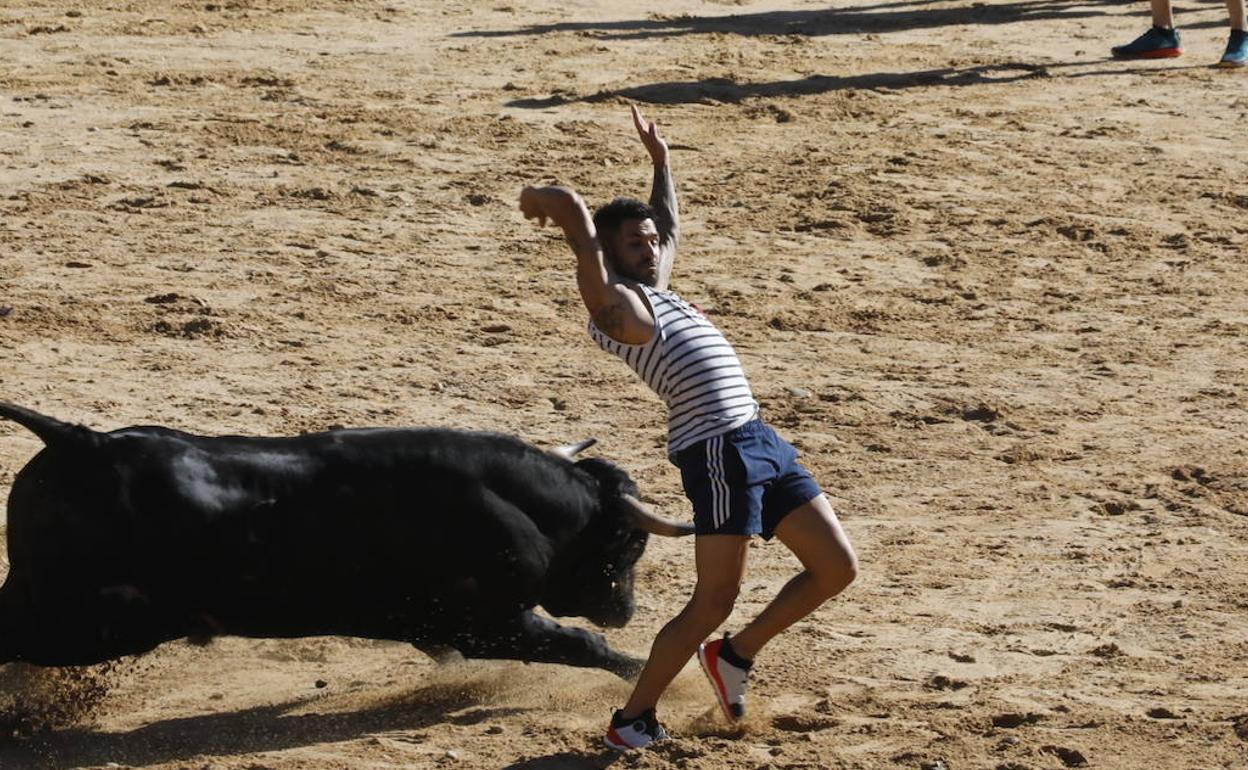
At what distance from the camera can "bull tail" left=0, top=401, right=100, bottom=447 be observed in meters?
5.38

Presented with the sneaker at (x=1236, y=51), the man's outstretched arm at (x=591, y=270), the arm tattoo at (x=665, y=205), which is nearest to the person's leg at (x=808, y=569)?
the man's outstretched arm at (x=591, y=270)

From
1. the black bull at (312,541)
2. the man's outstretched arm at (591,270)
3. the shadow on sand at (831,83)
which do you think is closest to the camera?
the man's outstretched arm at (591,270)

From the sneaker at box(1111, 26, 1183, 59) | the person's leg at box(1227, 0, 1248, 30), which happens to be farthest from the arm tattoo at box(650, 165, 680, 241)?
the person's leg at box(1227, 0, 1248, 30)

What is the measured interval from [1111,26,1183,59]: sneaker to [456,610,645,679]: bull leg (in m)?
10.2

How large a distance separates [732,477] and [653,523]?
65 centimetres

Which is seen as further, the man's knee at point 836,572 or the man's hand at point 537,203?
the man's knee at point 836,572

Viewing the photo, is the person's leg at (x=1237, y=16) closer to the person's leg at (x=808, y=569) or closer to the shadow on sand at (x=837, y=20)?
the shadow on sand at (x=837, y=20)

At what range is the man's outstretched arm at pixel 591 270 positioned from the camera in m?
5.15

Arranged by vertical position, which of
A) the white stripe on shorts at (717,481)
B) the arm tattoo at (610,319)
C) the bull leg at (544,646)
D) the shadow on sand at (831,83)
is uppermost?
the arm tattoo at (610,319)

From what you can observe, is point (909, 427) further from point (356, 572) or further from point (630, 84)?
point (630, 84)

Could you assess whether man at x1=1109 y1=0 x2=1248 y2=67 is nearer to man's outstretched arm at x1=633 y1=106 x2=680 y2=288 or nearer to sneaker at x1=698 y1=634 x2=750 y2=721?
man's outstretched arm at x1=633 y1=106 x2=680 y2=288

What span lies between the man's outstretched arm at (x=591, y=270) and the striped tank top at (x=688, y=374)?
0.39 ft

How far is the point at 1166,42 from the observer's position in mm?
14867

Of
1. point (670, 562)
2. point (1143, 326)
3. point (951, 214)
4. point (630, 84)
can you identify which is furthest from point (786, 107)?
point (670, 562)
